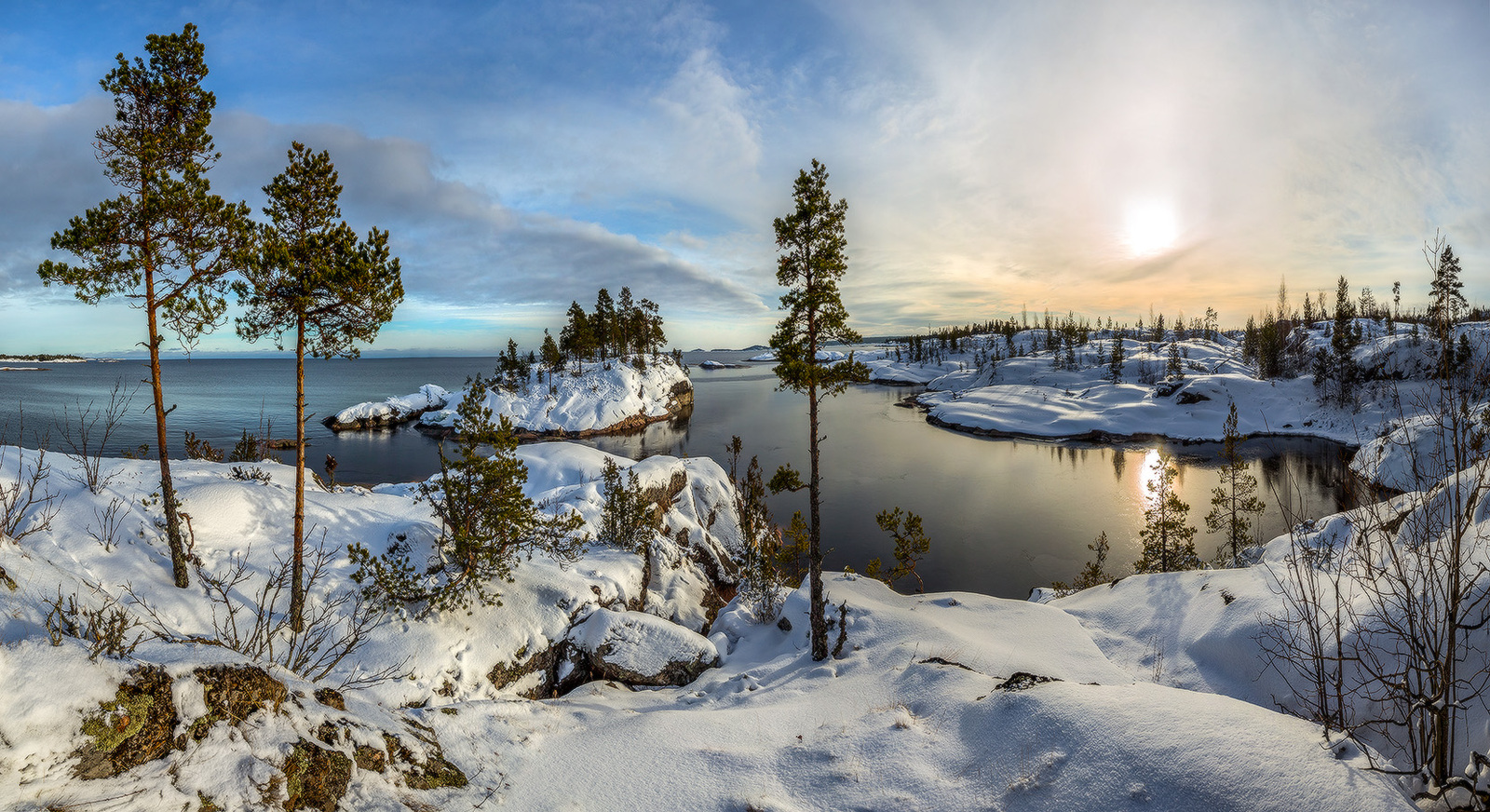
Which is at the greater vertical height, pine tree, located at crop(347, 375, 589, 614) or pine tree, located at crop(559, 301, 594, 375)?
pine tree, located at crop(559, 301, 594, 375)

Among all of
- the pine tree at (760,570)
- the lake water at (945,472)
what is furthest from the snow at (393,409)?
the pine tree at (760,570)

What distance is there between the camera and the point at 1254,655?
9.27 meters

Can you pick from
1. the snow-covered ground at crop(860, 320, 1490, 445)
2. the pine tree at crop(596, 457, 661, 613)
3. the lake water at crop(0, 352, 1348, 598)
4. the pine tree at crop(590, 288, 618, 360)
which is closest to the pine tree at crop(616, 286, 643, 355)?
the pine tree at crop(590, 288, 618, 360)

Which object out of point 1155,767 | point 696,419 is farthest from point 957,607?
point 696,419

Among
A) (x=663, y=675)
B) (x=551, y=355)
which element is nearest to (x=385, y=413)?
(x=551, y=355)

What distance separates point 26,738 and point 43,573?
416 cm

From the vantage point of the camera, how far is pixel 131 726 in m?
3.82

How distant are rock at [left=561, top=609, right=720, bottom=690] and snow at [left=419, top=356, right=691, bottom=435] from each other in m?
43.7

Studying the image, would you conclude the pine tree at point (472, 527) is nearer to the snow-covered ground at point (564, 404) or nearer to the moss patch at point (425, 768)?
the moss patch at point (425, 768)

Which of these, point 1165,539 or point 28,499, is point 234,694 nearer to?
point 28,499

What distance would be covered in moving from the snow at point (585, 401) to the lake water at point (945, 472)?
3.54 m

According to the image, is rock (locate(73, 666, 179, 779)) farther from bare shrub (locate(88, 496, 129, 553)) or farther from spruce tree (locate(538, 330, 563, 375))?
spruce tree (locate(538, 330, 563, 375))

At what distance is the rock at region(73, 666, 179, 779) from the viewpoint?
144 inches

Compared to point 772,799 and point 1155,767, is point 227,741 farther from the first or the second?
point 1155,767
